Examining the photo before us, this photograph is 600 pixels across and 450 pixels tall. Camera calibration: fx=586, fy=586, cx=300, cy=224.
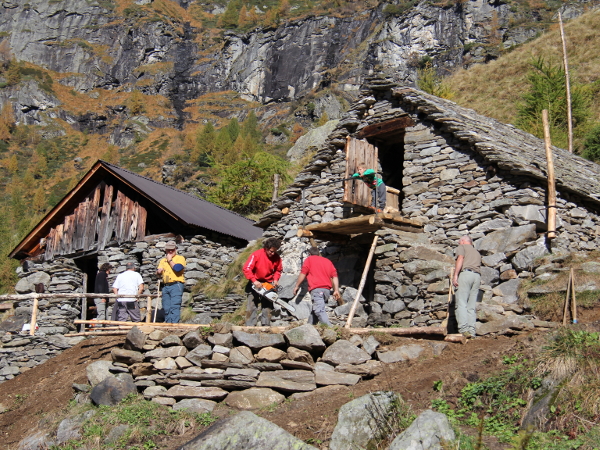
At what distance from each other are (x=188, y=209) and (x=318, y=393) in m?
12.2

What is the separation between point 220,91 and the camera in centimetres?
9656

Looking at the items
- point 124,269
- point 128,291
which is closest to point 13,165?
point 124,269

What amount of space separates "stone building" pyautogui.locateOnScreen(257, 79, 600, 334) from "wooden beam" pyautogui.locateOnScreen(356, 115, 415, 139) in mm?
23

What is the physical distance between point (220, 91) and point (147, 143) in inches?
787

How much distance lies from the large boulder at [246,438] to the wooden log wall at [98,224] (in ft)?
43.2

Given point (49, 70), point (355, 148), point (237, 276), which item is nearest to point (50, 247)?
point (237, 276)

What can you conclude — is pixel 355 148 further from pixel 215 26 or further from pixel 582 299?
pixel 215 26

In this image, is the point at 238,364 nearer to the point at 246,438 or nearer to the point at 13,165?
the point at 246,438

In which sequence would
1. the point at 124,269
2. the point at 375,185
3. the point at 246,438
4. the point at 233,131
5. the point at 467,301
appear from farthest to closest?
the point at 233,131 → the point at 124,269 → the point at 375,185 → the point at 467,301 → the point at 246,438

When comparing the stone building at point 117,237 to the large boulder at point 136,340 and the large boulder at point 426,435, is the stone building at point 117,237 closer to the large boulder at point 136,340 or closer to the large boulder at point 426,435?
the large boulder at point 136,340

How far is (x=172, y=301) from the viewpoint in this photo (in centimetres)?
1069

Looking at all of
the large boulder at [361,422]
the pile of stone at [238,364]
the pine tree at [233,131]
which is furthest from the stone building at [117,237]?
the pine tree at [233,131]

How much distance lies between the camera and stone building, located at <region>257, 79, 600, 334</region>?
10656 mm

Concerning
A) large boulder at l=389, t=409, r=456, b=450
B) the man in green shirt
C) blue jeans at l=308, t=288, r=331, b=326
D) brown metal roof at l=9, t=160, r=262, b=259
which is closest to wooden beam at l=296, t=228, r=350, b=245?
the man in green shirt
